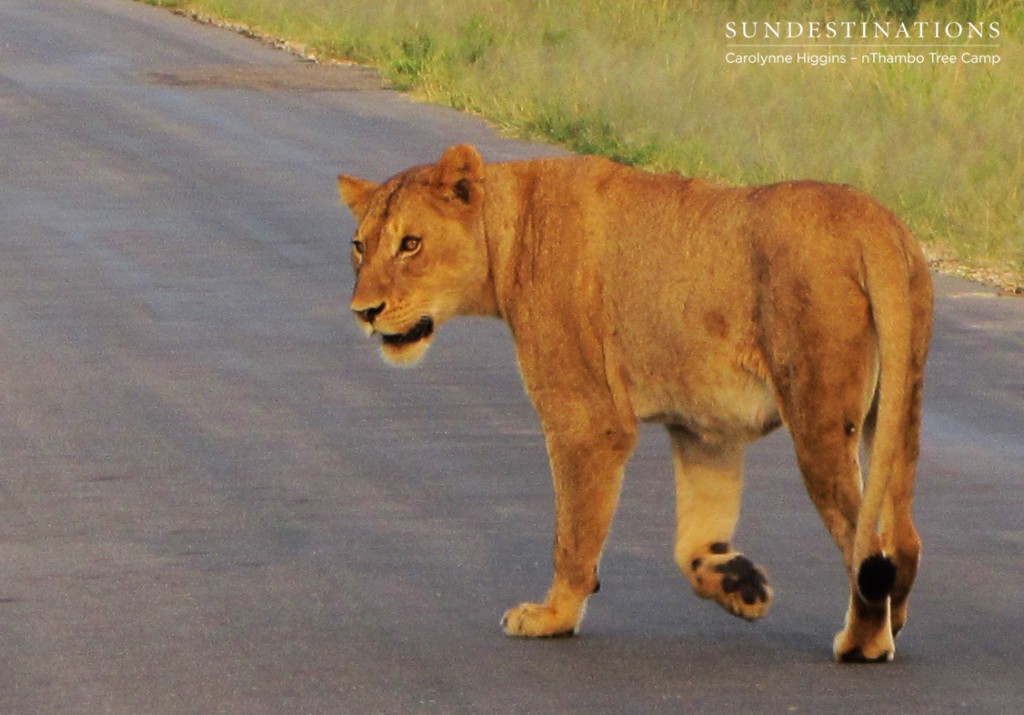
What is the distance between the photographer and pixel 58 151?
55.7ft

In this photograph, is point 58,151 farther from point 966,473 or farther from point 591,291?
point 591,291

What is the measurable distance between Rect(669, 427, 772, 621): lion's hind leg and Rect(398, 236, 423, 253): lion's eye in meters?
0.84

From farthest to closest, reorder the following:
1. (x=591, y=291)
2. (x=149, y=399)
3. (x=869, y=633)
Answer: (x=149, y=399), (x=591, y=291), (x=869, y=633)

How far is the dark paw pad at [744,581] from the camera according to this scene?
661 cm

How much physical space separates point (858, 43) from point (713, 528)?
14.3 meters

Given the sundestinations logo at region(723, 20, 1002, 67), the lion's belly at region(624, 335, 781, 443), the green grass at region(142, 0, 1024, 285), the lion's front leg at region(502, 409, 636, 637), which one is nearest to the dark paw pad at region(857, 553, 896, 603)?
the lion's belly at region(624, 335, 781, 443)

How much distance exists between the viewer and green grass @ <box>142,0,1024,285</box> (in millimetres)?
14695

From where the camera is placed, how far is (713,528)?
6746mm

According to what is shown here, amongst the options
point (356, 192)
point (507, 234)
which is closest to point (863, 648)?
point (507, 234)

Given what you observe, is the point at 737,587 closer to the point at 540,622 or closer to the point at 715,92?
the point at 540,622

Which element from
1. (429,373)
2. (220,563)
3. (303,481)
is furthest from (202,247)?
(220,563)

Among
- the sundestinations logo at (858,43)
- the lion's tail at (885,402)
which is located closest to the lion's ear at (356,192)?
the lion's tail at (885,402)

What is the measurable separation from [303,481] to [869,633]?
294 cm

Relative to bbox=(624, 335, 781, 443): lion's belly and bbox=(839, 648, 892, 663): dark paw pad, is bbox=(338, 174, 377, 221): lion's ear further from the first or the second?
bbox=(839, 648, 892, 663): dark paw pad
